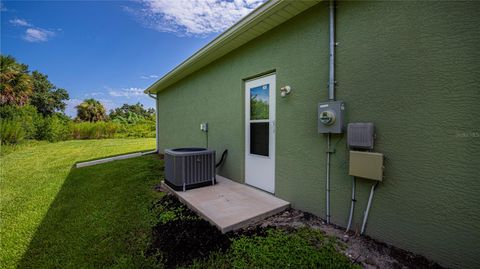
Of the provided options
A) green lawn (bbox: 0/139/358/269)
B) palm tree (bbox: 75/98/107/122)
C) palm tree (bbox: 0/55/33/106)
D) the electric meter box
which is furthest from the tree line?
the electric meter box

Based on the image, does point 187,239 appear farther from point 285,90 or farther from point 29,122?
point 29,122

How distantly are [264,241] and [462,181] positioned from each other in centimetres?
183

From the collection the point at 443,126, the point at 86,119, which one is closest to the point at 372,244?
the point at 443,126

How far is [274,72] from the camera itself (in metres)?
3.34

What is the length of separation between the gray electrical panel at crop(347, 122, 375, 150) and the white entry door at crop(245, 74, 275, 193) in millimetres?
1377

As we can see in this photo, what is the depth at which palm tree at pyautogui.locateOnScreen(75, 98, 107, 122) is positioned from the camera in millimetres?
23109

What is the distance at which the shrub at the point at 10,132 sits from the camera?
940cm

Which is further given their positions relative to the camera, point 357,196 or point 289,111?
point 289,111

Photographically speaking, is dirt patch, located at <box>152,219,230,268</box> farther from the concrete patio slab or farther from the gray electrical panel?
the gray electrical panel

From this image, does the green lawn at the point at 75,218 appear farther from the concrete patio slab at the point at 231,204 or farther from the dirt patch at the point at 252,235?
the concrete patio slab at the point at 231,204

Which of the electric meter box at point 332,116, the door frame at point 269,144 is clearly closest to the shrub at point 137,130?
the door frame at point 269,144

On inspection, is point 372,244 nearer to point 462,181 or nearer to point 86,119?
point 462,181

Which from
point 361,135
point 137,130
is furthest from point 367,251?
point 137,130

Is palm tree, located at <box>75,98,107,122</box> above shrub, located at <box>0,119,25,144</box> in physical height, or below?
above
